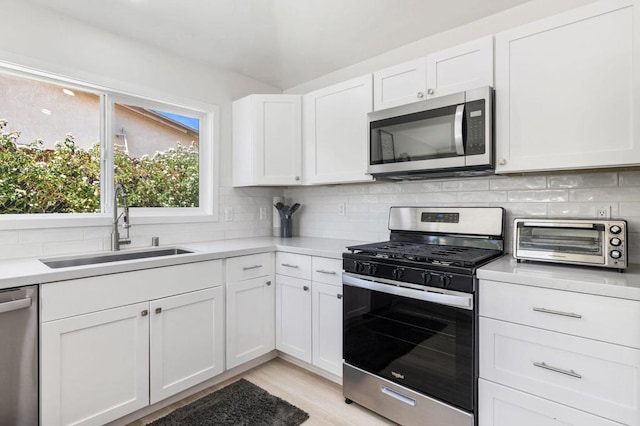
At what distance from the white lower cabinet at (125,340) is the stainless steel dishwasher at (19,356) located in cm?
4

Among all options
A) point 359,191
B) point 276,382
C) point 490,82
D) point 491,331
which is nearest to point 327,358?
point 276,382

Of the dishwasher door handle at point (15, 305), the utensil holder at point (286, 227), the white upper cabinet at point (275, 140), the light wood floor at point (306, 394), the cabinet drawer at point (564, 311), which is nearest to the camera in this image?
the cabinet drawer at point (564, 311)

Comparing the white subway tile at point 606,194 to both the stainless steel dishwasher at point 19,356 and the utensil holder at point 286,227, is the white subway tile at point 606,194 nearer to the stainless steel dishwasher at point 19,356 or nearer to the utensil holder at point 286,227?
the utensil holder at point 286,227

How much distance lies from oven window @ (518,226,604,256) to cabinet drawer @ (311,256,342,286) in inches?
41.4

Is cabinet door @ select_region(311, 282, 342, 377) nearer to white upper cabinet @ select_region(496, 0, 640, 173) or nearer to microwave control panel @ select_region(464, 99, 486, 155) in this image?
microwave control panel @ select_region(464, 99, 486, 155)

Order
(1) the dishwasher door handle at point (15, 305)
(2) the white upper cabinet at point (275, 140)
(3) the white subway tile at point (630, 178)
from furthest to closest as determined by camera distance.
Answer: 1. (2) the white upper cabinet at point (275, 140)
2. (3) the white subway tile at point (630, 178)
3. (1) the dishwasher door handle at point (15, 305)

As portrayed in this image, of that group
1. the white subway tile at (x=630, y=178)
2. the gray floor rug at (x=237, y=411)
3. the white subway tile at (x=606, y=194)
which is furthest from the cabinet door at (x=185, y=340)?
the white subway tile at (x=630, y=178)

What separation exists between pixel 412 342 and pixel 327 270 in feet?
2.35

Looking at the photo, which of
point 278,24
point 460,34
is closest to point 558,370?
point 460,34

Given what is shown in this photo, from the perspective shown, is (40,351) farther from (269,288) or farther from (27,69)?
(27,69)

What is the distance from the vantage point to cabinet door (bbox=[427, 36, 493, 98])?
71.4 inches

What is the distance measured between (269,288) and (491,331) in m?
1.56

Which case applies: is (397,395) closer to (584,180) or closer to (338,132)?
(584,180)

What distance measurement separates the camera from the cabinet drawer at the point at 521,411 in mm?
1330
